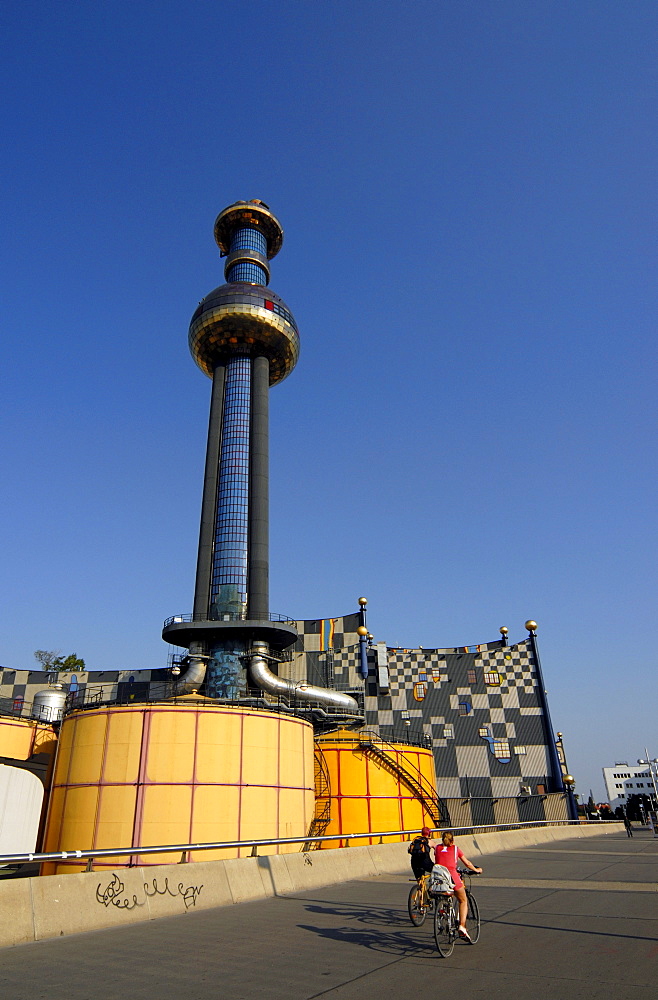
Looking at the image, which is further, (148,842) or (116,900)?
(148,842)

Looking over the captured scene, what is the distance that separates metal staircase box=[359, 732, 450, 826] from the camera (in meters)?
35.4

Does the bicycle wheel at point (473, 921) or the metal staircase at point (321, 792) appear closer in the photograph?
the bicycle wheel at point (473, 921)

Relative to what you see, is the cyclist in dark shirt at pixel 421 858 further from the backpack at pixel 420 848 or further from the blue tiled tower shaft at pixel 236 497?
the blue tiled tower shaft at pixel 236 497

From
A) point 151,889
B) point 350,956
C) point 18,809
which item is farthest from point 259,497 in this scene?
point 350,956

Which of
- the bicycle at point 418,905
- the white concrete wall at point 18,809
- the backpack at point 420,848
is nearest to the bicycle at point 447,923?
the bicycle at point 418,905

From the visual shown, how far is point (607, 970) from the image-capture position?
276 inches

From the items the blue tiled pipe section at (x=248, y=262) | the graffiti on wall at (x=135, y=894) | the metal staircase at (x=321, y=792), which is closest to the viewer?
the graffiti on wall at (x=135, y=894)

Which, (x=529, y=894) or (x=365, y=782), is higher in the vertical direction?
(x=365, y=782)

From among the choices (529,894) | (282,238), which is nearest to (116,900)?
(529,894)

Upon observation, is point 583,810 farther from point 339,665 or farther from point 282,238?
point 282,238

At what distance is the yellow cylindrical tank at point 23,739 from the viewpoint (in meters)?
32.0

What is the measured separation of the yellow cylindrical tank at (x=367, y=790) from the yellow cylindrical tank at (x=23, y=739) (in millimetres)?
14826

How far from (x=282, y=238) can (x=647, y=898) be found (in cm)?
7043

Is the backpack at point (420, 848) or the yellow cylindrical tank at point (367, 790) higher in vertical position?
the yellow cylindrical tank at point (367, 790)
